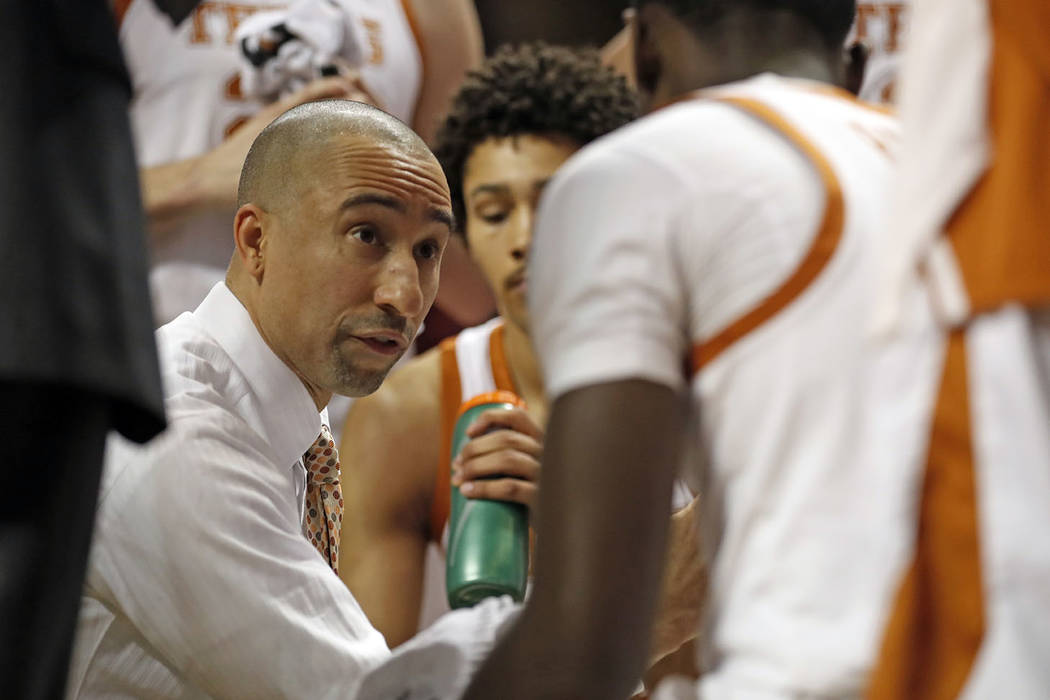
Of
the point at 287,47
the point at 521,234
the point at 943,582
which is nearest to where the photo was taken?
the point at 943,582

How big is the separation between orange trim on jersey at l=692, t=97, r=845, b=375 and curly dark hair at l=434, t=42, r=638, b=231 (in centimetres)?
147

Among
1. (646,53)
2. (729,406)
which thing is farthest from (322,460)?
(729,406)

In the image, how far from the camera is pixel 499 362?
7.97 ft

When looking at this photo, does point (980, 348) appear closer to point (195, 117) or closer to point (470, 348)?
point (470, 348)

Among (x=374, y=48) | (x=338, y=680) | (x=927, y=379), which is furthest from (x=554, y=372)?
(x=374, y=48)

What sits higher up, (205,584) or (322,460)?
(205,584)

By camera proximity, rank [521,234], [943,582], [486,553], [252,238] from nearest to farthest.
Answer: [943,582] < [486,553] < [252,238] < [521,234]

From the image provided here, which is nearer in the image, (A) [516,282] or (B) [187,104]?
(A) [516,282]

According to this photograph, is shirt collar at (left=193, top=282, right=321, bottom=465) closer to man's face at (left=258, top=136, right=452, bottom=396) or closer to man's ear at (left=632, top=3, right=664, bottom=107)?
man's face at (left=258, top=136, right=452, bottom=396)

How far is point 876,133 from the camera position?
0.99m

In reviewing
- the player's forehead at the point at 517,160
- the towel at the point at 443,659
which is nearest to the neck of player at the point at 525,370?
the player's forehead at the point at 517,160

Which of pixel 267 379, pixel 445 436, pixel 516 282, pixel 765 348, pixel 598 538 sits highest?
pixel 765 348

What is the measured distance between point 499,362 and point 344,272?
762 millimetres

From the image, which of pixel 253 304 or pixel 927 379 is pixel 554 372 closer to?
pixel 927 379
